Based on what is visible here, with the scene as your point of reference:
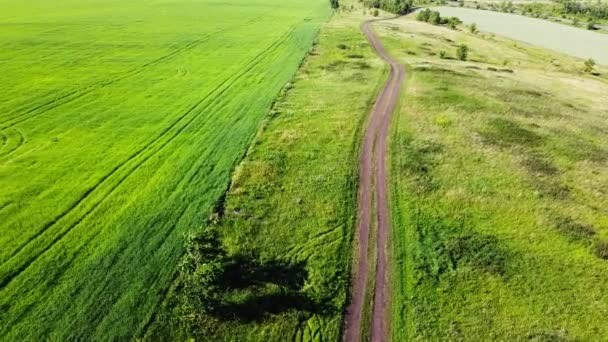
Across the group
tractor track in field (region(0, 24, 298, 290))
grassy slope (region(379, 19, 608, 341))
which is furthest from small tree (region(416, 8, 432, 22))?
tractor track in field (region(0, 24, 298, 290))

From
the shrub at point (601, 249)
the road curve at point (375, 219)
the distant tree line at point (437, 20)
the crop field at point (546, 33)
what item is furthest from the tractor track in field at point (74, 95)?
the crop field at point (546, 33)

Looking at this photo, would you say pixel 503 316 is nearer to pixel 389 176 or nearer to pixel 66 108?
pixel 389 176

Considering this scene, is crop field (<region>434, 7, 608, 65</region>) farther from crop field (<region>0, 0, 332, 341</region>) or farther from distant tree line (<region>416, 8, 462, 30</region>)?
crop field (<region>0, 0, 332, 341</region>)

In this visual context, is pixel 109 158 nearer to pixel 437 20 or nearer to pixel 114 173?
pixel 114 173

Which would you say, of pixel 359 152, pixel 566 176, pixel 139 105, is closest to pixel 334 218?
pixel 359 152

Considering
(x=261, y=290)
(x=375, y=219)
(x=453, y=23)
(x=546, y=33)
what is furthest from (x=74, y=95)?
(x=546, y=33)
